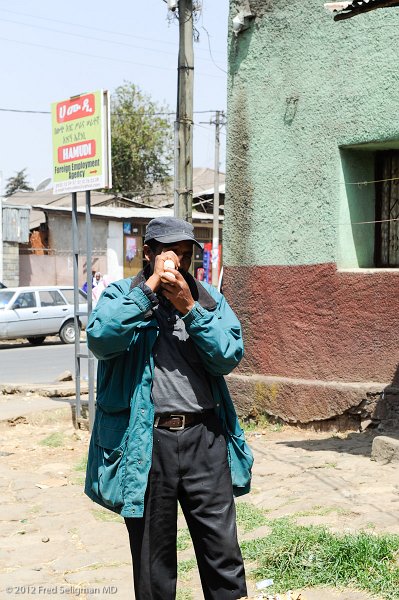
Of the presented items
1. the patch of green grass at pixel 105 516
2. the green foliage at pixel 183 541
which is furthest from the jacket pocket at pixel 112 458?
the patch of green grass at pixel 105 516

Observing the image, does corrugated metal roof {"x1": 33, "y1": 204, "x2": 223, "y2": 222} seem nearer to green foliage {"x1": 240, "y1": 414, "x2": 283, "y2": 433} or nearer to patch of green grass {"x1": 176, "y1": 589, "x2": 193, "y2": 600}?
green foliage {"x1": 240, "y1": 414, "x2": 283, "y2": 433}

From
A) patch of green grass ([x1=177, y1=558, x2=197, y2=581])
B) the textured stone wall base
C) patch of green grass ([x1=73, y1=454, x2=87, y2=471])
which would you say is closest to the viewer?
patch of green grass ([x1=177, y1=558, x2=197, y2=581])

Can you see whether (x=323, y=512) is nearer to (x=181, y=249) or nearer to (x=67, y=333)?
(x=181, y=249)

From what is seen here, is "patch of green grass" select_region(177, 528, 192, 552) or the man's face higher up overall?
the man's face

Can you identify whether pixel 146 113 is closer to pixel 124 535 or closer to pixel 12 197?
pixel 12 197

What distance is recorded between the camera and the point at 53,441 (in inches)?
344

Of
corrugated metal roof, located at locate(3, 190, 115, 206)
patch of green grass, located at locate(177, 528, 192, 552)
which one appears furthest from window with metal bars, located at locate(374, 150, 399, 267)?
corrugated metal roof, located at locate(3, 190, 115, 206)

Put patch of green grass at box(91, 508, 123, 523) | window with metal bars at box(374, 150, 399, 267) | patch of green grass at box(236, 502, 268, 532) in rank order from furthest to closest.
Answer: window with metal bars at box(374, 150, 399, 267), patch of green grass at box(91, 508, 123, 523), patch of green grass at box(236, 502, 268, 532)

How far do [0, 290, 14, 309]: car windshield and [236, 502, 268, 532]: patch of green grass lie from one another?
1536 centimetres

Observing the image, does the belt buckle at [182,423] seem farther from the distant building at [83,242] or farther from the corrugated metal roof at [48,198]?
the corrugated metal roof at [48,198]

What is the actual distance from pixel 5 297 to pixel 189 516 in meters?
17.7

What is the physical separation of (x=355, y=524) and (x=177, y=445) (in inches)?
83.6

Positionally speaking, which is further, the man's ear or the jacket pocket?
the man's ear

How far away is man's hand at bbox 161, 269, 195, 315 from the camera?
10.9 feet
